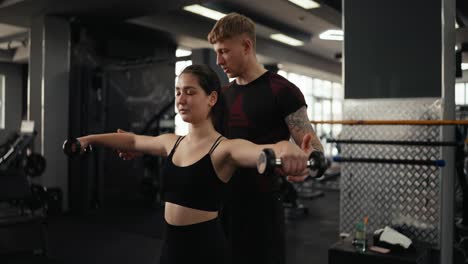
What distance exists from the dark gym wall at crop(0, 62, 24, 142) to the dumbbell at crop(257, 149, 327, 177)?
9721mm

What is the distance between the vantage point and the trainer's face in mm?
1400

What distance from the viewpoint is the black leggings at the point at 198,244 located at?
1.21 metres

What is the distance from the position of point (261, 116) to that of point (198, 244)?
18.1 inches

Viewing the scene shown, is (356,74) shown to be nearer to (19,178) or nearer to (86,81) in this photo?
(19,178)

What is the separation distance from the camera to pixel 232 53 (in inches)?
55.5

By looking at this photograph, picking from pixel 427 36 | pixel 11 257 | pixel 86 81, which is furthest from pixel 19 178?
pixel 427 36

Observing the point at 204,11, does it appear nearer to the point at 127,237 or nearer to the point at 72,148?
the point at 127,237

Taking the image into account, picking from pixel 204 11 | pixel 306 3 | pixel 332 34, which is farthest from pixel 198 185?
pixel 332 34

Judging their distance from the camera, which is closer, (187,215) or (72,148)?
(187,215)

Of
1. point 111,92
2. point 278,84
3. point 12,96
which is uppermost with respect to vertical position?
point 12,96

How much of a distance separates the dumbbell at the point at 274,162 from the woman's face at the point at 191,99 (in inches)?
13.8

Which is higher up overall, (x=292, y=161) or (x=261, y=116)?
(x=261, y=116)

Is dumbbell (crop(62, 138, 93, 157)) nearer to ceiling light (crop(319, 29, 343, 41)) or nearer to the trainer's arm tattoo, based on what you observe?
→ the trainer's arm tattoo

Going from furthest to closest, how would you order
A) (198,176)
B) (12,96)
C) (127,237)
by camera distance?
(12,96), (127,237), (198,176)
